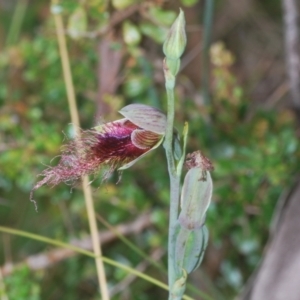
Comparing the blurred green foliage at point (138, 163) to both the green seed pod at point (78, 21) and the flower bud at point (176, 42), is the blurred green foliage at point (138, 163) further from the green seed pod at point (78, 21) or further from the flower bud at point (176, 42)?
the flower bud at point (176, 42)

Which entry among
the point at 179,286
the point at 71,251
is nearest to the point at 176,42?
the point at 179,286

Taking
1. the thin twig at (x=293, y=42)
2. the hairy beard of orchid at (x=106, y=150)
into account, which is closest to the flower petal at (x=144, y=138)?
the hairy beard of orchid at (x=106, y=150)

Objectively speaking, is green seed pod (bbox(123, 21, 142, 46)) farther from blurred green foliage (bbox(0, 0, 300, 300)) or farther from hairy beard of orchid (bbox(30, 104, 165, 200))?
hairy beard of orchid (bbox(30, 104, 165, 200))

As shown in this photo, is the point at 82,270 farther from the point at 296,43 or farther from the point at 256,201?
the point at 296,43

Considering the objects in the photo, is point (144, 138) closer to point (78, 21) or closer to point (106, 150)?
point (106, 150)

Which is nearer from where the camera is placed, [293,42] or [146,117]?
[146,117]

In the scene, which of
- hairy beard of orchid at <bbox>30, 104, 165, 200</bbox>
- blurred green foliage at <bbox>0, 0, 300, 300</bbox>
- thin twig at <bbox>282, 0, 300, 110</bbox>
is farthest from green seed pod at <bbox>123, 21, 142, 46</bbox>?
hairy beard of orchid at <bbox>30, 104, 165, 200</bbox>
